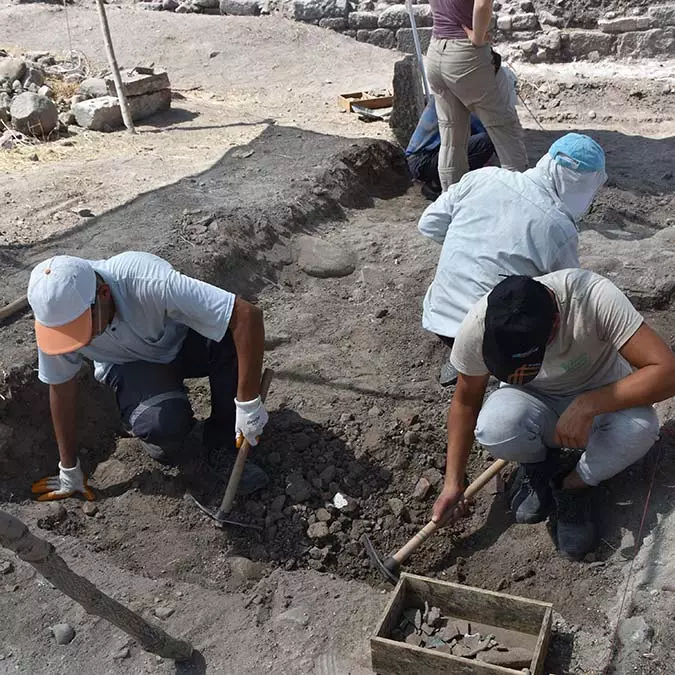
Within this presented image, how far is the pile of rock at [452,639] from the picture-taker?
266 centimetres

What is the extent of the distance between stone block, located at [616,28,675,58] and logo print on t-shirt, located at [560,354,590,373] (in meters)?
7.63

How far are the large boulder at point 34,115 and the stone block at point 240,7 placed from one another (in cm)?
465

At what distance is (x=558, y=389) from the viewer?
2979mm

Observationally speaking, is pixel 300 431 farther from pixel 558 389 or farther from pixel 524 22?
pixel 524 22

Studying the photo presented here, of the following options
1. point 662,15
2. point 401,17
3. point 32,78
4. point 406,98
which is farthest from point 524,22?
point 32,78

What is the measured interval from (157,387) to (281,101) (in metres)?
6.42

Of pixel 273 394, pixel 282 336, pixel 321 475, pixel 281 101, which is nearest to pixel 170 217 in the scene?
pixel 282 336

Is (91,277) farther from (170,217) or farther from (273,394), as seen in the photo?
(170,217)

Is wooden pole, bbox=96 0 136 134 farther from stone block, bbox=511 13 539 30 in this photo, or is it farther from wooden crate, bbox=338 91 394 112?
stone block, bbox=511 13 539 30

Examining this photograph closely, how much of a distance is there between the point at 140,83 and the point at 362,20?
382cm

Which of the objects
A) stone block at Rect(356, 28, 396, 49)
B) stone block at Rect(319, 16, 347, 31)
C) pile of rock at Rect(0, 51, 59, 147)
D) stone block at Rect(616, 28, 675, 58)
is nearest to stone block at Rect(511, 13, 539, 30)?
stone block at Rect(616, 28, 675, 58)

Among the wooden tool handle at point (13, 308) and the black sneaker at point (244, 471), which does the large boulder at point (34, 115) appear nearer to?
the wooden tool handle at point (13, 308)

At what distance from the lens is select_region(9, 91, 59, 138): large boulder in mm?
7617

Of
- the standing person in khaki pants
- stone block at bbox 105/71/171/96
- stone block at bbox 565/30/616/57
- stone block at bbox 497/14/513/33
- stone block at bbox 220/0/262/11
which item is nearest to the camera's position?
the standing person in khaki pants
